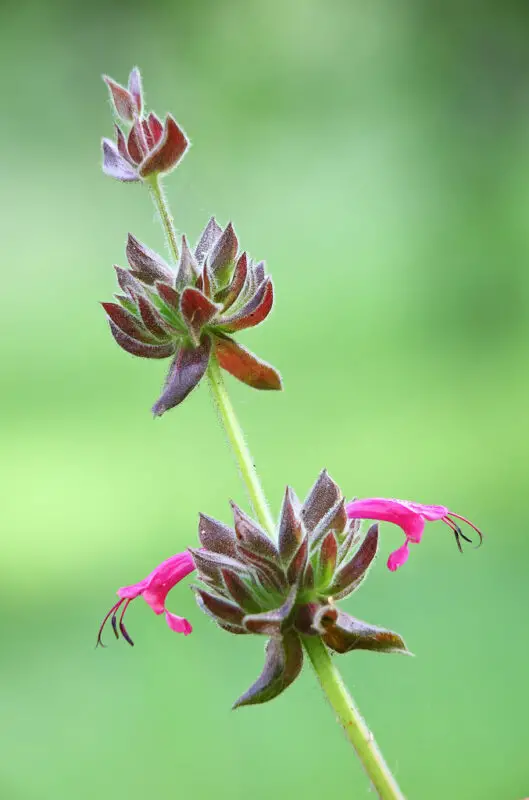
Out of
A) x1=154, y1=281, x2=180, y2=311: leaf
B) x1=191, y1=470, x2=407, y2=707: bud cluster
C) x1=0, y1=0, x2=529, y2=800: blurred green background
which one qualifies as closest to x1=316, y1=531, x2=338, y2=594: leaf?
x1=191, y1=470, x2=407, y2=707: bud cluster

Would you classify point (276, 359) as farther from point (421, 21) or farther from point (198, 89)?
point (421, 21)

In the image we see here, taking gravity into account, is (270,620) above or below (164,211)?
below

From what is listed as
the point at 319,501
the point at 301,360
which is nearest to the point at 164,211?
the point at 319,501

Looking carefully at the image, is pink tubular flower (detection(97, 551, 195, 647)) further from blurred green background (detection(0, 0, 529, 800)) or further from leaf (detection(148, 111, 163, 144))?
blurred green background (detection(0, 0, 529, 800))

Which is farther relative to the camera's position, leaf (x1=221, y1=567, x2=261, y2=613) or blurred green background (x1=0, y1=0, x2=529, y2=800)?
blurred green background (x1=0, y1=0, x2=529, y2=800)

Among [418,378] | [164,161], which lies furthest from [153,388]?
[164,161]

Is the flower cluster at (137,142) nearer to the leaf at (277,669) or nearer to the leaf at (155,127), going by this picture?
the leaf at (155,127)

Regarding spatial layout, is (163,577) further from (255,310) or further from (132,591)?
(255,310)

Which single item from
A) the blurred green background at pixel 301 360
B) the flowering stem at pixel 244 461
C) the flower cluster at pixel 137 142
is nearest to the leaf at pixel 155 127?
the flower cluster at pixel 137 142
